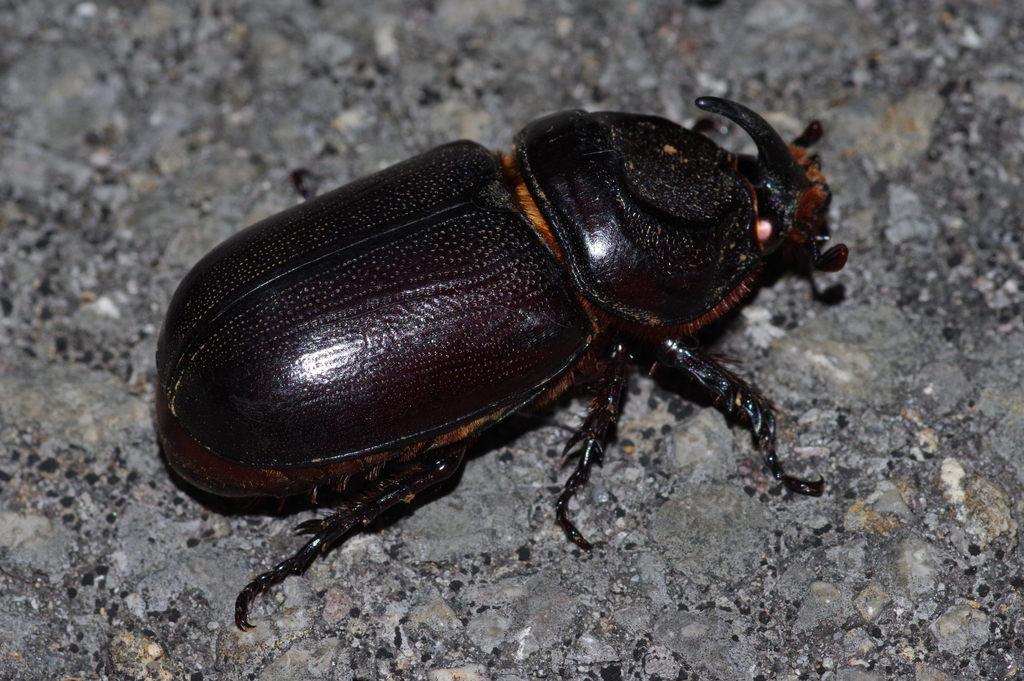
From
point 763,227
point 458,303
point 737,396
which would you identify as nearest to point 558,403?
point 737,396

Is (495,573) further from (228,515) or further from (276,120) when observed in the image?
(276,120)

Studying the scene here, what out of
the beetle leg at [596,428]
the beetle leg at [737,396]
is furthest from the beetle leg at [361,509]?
the beetle leg at [737,396]

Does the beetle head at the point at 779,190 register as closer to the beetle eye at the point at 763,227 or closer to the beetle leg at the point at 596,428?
the beetle eye at the point at 763,227

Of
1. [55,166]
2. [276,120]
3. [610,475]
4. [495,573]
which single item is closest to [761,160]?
[610,475]

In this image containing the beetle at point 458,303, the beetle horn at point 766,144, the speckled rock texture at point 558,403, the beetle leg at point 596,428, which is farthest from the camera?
the beetle horn at point 766,144

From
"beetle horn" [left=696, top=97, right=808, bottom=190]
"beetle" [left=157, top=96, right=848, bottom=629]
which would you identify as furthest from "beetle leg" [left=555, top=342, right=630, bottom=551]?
"beetle horn" [left=696, top=97, right=808, bottom=190]

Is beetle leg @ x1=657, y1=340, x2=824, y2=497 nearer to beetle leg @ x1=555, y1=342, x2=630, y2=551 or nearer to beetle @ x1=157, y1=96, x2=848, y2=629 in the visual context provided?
beetle @ x1=157, y1=96, x2=848, y2=629
